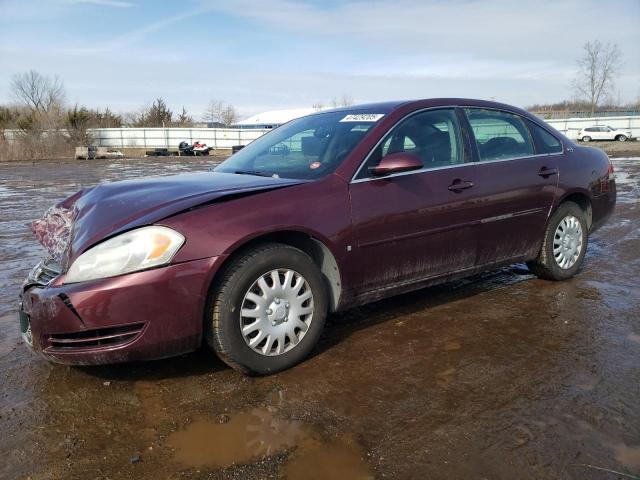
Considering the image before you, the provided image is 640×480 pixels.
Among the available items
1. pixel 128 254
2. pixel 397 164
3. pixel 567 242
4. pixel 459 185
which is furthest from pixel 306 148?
pixel 567 242

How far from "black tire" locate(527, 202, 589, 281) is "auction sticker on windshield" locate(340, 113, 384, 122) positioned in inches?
75.2

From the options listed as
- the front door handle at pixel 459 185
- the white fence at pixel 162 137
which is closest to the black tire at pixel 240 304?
the front door handle at pixel 459 185

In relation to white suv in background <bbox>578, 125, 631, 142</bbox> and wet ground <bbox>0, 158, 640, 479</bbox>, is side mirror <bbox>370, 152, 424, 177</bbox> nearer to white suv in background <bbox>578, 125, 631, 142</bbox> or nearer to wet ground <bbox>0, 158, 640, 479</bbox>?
wet ground <bbox>0, 158, 640, 479</bbox>

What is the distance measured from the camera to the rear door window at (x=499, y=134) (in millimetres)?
4148

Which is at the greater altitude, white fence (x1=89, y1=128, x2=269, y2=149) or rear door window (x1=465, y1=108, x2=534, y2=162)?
white fence (x1=89, y1=128, x2=269, y2=149)

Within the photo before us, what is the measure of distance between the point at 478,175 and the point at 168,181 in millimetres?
2235

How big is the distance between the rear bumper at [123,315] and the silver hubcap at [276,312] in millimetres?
273

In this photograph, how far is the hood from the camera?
2.80 m

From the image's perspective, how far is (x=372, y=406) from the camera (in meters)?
2.69

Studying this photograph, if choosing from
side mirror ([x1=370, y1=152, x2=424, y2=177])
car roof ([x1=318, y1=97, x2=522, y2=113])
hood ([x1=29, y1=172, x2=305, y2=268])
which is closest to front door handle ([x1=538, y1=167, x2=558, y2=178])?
car roof ([x1=318, y1=97, x2=522, y2=113])

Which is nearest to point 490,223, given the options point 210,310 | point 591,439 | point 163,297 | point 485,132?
point 485,132

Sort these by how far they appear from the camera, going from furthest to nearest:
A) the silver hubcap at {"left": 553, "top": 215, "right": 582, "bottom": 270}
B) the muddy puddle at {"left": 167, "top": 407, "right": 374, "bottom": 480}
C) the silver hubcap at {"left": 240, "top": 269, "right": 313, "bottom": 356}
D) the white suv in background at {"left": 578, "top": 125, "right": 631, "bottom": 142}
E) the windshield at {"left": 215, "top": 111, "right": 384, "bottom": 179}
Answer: the white suv in background at {"left": 578, "top": 125, "right": 631, "bottom": 142} → the silver hubcap at {"left": 553, "top": 215, "right": 582, "bottom": 270} → the windshield at {"left": 215, "top": 111, "right": 384, "bottom": 179} → the silver hubcap at {"left": 240, "top": 269, "right": 313, "bottom": 356} → the muddy puddle at {"left": 167, "top": 407, "right": 374, "bottom": 480}

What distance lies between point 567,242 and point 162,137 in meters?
47.2

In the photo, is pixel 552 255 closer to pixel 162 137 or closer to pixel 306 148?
pixel 306 148
